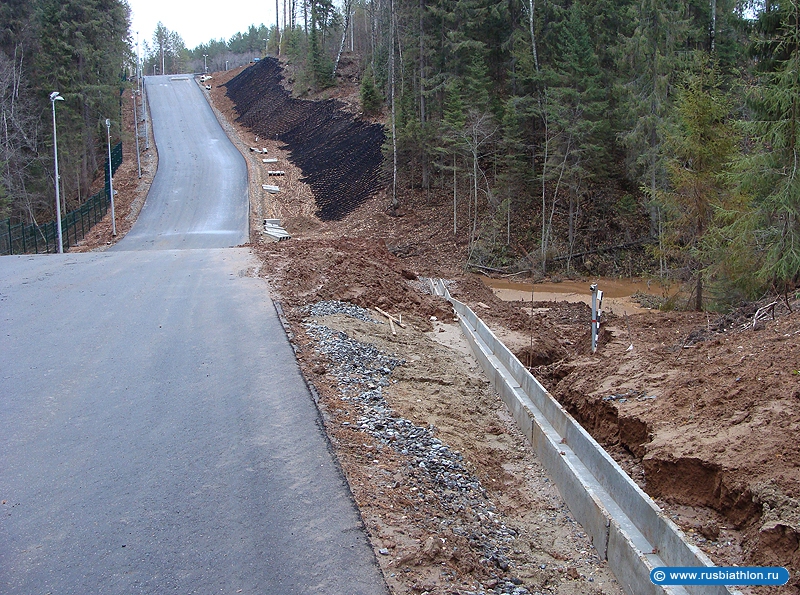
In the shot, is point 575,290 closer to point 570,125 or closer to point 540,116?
point 570,125

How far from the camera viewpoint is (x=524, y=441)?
9.87 metres

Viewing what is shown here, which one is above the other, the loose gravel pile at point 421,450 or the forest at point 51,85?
the forest at point 51,85

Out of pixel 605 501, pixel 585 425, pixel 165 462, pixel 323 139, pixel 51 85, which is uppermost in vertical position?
pixel 51 85

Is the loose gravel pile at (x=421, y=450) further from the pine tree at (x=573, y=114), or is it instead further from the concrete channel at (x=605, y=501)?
the pine tree at (x=573, y=114)

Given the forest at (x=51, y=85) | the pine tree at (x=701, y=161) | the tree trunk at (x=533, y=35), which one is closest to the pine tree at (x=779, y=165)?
the pine tree at (x=701, y=161)

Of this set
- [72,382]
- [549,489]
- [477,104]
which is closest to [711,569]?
[549,489]

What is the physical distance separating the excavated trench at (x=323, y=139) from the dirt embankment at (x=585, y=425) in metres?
26.2

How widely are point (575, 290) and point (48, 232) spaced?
85.1 feet

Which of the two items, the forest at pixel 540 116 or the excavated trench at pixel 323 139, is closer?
the forest at pixel 540 116

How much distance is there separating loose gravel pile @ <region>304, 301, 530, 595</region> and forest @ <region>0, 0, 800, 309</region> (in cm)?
1245

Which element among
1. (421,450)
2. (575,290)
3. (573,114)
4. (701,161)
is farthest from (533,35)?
(421,450)

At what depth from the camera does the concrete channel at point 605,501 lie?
5.75 meters

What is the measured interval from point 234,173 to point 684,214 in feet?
105

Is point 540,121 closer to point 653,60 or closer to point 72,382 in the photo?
point 653,60
